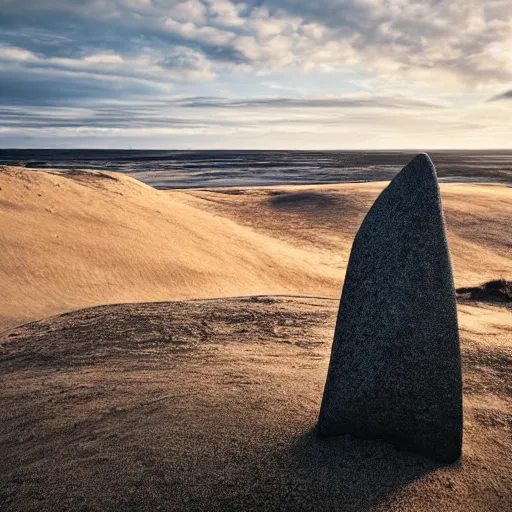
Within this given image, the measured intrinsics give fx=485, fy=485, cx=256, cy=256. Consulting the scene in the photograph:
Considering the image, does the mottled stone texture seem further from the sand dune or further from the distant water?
the distant water

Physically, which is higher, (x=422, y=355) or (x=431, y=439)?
(x=422, y=355)

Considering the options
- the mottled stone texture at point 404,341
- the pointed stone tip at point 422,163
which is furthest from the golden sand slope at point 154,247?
the pointed stone tip at point 422,163

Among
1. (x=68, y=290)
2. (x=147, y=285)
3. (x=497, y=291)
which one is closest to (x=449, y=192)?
(x=497, y=291)

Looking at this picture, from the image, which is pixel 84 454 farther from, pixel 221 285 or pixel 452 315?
pixel 221 285

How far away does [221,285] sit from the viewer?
29.8 feet

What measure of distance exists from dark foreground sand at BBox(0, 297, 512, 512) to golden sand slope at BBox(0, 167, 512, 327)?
2827 mm

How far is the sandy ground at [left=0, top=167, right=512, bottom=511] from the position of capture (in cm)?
271

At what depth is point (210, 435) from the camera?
123 inches

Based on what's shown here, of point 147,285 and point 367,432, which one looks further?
point 147,285

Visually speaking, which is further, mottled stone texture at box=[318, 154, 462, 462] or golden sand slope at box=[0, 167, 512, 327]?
golden sand slope at box=[0, 167, 512, 327]

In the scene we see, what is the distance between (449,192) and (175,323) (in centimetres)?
1767

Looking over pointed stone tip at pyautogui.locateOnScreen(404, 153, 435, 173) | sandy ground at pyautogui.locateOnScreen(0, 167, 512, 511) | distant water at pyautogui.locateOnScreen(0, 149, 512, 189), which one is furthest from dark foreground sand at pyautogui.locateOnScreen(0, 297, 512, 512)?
distant water at pyautogui.locateOnScreen(0, 149, 512, 189)

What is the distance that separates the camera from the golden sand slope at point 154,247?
26.4ft

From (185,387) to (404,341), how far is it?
5.99 feet
